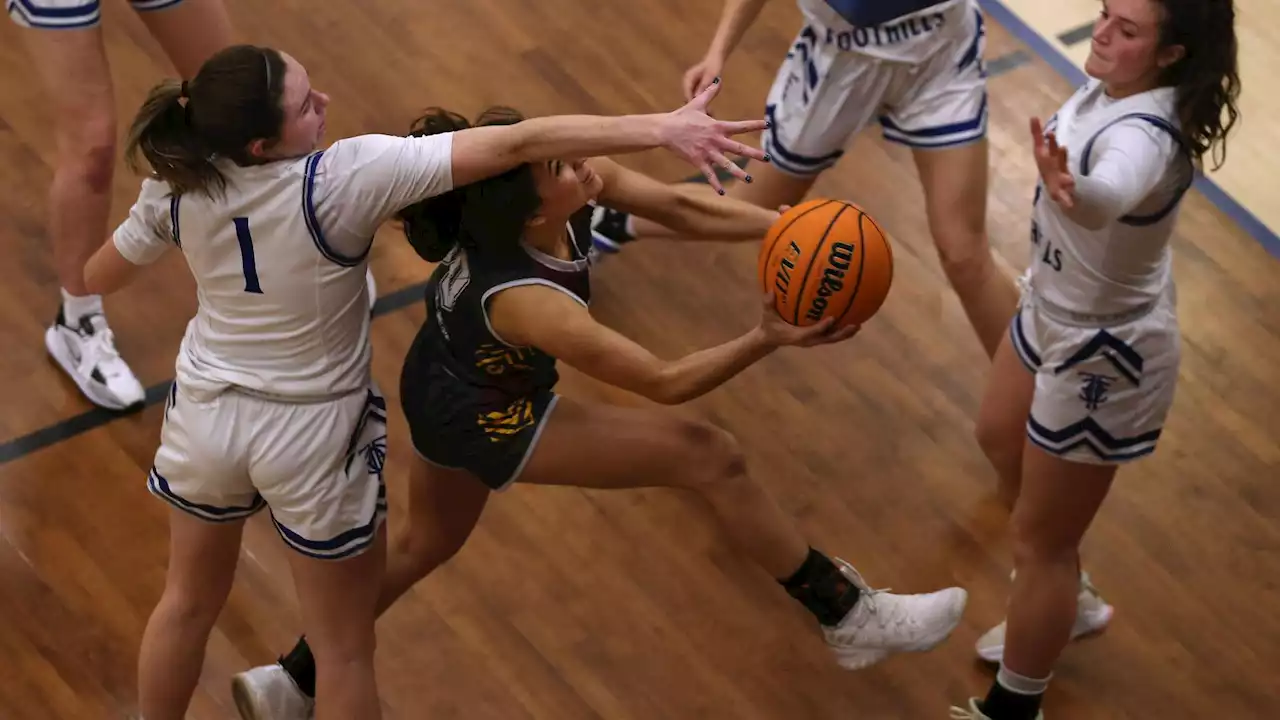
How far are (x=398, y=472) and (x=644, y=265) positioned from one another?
1088 mm

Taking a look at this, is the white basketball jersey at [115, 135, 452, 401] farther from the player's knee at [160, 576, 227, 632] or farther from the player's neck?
the player's knee at [160, 576, 227, 632]

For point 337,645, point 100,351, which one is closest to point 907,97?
point 337,645

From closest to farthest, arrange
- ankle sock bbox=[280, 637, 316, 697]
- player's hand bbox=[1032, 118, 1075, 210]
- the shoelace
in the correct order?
player's hand bbox=[1032, 118, 1075, 210] < ankle sock bbox=[280, 637, 316, 697] < the shoelace

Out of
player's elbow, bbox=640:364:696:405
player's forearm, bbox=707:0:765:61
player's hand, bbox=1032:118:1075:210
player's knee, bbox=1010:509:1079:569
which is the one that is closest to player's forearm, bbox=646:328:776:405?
Result: player's elbow, bbox=640:364:696:405

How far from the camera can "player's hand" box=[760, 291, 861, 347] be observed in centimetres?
277

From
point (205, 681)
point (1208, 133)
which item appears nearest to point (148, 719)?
point (205, 681)

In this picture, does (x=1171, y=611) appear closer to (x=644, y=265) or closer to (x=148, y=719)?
(x=644, y=265)

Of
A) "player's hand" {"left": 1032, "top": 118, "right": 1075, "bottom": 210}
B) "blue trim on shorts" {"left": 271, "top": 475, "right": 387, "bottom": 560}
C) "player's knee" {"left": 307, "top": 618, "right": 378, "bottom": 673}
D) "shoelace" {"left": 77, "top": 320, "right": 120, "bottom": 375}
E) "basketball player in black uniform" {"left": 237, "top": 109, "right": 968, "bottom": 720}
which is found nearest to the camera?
"player's hand" {"left": 1032, "top": 118, "right": 1075, "bottom": 210}

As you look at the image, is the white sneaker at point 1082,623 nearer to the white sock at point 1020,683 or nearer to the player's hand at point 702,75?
the white sock at point 1020,683

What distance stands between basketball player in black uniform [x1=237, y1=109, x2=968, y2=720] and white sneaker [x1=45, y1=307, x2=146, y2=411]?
3.61 feet

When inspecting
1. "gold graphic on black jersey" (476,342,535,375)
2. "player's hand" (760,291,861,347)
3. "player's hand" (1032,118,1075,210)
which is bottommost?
"gold graphic on black jersey" (476,342,535,375)

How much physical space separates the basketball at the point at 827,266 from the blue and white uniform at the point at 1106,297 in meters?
0.37

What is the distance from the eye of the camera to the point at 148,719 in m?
3.31

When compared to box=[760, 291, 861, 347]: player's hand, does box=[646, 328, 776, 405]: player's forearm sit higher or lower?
lower
